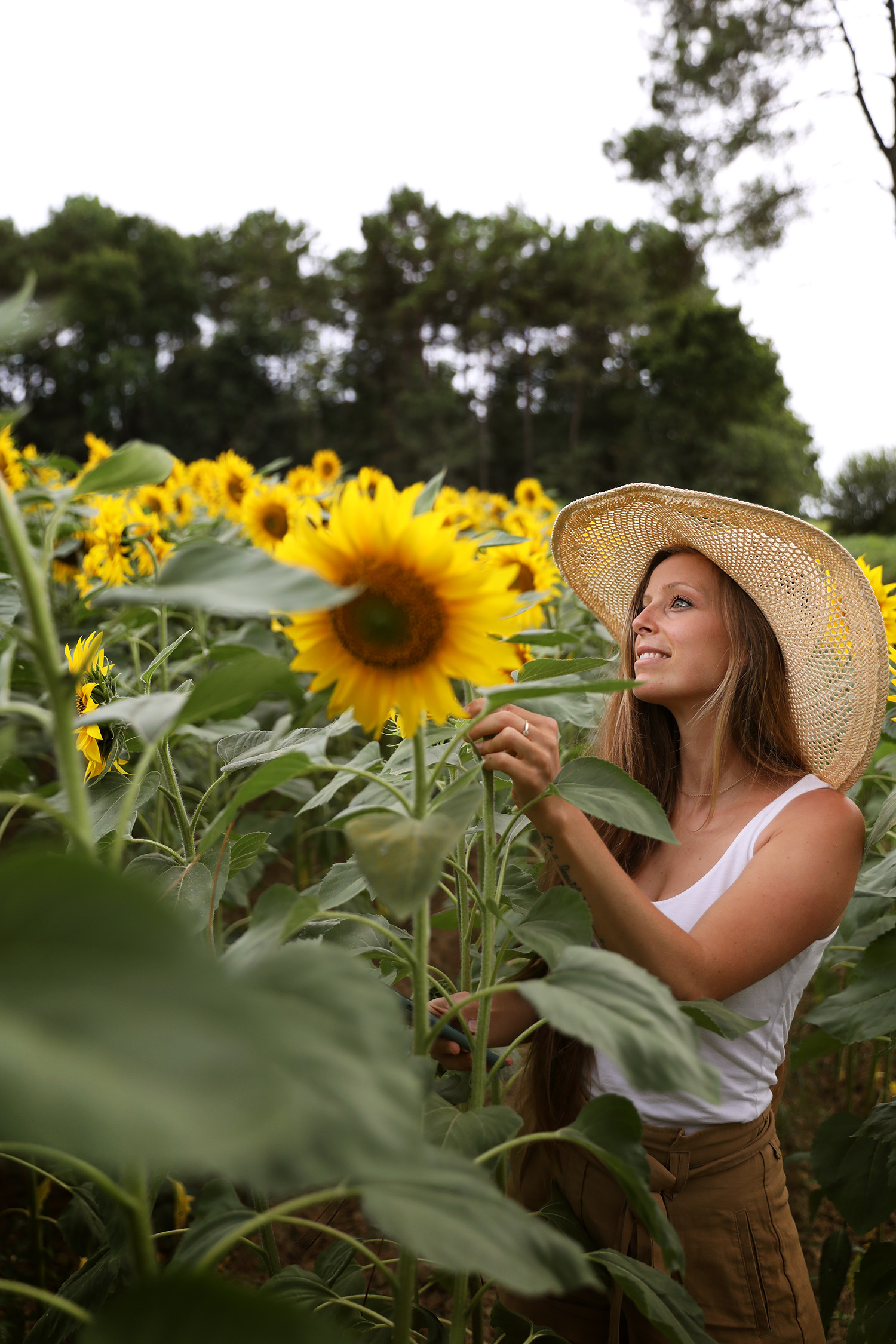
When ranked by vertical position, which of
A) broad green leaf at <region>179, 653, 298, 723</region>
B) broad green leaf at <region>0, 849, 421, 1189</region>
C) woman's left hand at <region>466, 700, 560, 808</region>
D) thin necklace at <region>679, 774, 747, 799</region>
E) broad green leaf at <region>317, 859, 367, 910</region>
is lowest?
broad green leaf at <region>317, 859, 367, 910</region>

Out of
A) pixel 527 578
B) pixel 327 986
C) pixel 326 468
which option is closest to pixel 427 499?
pixel 327 986

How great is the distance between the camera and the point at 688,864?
4.53ft

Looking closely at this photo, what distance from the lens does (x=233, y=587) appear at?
21.8 inches

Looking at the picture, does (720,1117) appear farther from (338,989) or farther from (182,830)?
(338,989)

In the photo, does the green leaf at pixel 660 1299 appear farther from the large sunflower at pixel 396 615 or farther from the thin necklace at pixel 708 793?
the thin necklace at pixel 708 793

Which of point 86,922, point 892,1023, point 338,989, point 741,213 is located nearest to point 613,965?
point 338,989

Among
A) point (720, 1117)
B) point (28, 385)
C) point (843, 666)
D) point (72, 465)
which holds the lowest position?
point (720, 1117)

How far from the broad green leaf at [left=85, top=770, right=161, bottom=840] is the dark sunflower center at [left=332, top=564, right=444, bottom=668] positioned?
1.28ft

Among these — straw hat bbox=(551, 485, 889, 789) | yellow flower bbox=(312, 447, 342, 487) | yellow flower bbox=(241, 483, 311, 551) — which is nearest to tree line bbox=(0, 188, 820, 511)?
yellow flower bbox=(312, 447, 342, 487)

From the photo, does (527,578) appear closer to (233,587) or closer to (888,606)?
(888,606)

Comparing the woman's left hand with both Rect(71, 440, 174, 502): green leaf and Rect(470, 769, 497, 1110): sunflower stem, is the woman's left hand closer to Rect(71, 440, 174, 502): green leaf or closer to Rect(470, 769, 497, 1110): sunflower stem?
Rect(470, 769, 497, 1110): sunflower stem

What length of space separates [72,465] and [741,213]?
35.6ft

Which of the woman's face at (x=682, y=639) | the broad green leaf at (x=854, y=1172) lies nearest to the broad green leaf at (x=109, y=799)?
the woman's face at (x=682, y=639)

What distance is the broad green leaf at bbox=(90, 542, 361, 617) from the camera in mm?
513
